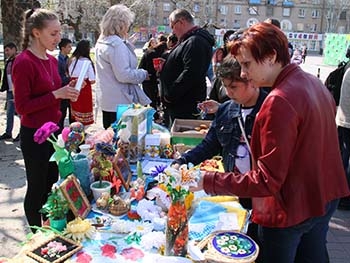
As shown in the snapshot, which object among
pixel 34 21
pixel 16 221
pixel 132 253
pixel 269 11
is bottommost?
pixel 16 221

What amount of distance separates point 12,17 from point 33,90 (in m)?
5.51

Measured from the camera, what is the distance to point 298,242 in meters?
1.55

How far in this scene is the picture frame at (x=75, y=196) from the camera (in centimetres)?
166

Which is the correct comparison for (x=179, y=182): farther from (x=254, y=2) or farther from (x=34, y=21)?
(x=254, y=2)

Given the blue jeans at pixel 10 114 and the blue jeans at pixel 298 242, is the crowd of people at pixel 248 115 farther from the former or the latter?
the blue jeans at pixel 10 114

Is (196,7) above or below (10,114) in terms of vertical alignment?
above

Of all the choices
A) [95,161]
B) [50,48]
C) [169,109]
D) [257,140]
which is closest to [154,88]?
[169,109]

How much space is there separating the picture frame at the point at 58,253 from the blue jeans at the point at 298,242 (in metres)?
0.81

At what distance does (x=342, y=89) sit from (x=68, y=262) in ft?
9.93

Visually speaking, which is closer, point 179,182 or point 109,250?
point 179,182

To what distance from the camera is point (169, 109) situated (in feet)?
12.5

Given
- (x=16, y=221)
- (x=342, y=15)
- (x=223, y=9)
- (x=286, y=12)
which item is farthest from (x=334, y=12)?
(x=16, y=221)

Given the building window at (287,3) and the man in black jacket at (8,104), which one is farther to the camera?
the building window at (287,3)

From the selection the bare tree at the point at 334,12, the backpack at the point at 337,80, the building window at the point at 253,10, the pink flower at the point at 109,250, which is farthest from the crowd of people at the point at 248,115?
the bare tree at the point at 334,12
